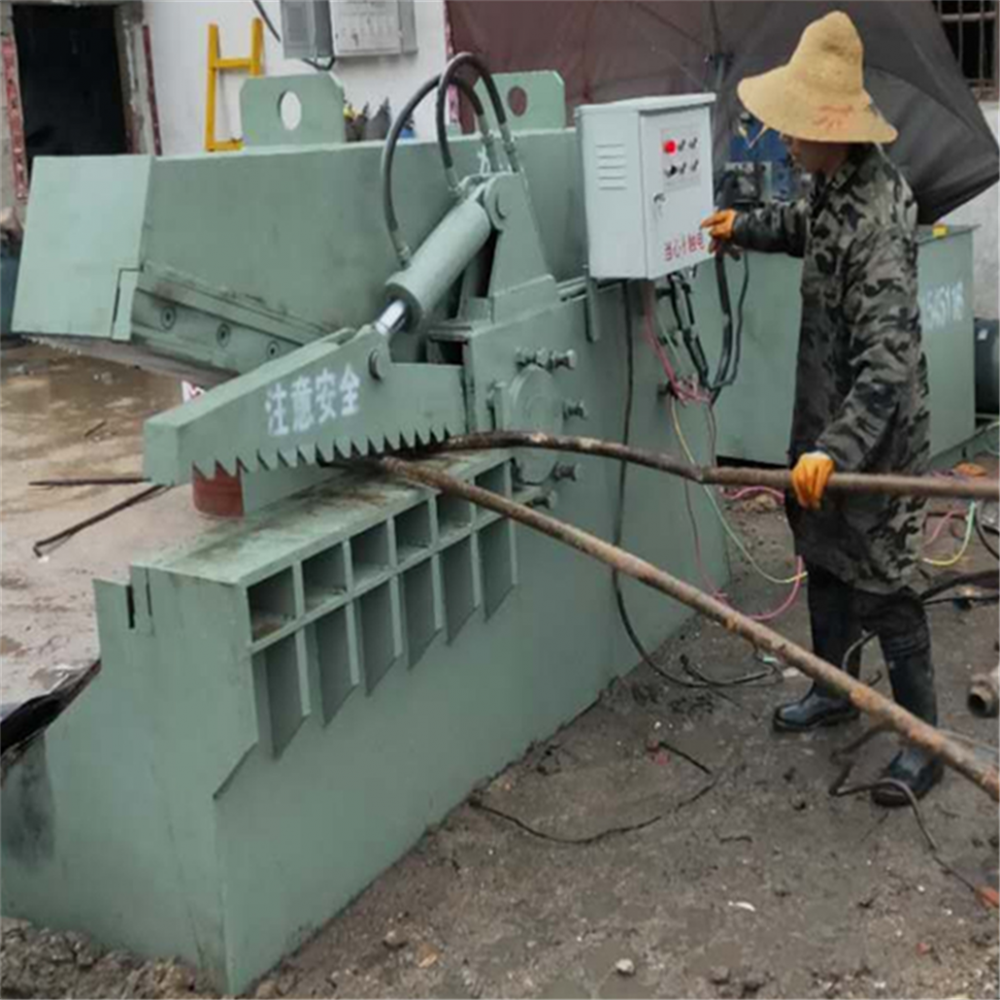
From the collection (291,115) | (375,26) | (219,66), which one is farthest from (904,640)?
(219,66)

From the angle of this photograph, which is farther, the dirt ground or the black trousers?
the black trousers

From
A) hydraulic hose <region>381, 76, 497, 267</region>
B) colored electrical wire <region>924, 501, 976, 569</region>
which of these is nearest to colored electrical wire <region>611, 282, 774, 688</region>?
hydraulic hose <region>381, 76, 497, 267</region>

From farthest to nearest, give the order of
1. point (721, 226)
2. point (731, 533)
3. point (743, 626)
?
1. point (731, 533)
2. point (721, 226)
3. point (743, 626)

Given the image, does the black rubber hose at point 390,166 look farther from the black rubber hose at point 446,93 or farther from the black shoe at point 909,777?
the black shoe at point 909,777

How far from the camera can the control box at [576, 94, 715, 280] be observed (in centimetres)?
319

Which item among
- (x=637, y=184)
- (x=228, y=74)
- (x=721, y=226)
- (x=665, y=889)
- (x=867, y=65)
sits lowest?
(x=665, y=889)

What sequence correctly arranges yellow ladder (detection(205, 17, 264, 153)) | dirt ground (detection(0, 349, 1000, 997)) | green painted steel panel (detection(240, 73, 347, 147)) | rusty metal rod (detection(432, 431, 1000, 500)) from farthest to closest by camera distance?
yellow ladder (detection(205, 17, 264, 153)) → green painted steel panel (detection(240, 73, 347, 147)) → dirt ground (detection(0, 349, 1000, 997)) → rusty metal rod (detection(432, 431, 1000, 500))

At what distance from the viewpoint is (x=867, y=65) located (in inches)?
204

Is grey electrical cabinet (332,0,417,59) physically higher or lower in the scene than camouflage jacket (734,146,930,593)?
higher

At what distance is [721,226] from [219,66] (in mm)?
6410

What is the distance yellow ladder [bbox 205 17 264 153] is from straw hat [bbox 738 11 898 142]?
6.21 meters

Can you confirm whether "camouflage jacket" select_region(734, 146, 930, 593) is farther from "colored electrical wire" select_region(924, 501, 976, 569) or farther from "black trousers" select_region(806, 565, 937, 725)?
"colored electrical wire" select_region(924, 501, 976, 569)

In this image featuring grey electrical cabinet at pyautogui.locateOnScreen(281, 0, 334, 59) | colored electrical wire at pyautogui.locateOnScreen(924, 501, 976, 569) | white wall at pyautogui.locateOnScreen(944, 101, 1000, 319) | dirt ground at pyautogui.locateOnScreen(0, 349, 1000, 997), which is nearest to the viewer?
dirt ground at pyautogui.locateOnScreen(0, 349, 1000, 997)

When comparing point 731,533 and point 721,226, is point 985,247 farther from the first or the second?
point 721,226
